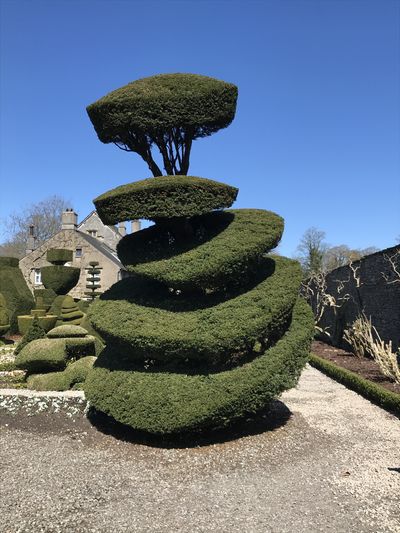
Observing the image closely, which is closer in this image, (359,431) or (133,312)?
(133,312)

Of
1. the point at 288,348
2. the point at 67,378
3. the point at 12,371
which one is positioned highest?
the point at 288,348

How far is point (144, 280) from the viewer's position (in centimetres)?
709

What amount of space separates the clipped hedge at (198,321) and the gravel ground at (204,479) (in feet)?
4.22

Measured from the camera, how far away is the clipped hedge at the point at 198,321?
5.71 metres

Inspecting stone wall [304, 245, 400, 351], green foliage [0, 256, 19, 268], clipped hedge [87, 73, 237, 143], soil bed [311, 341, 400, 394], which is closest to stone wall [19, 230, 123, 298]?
green foliage [0, 256, 19, 268]

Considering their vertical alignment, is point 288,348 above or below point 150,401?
above

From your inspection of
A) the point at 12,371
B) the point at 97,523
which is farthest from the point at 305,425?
the point at 12,371

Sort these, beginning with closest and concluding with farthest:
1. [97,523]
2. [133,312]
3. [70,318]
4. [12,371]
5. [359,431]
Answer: [97,523], [133,312], [359,431], [12,371], [70,318]

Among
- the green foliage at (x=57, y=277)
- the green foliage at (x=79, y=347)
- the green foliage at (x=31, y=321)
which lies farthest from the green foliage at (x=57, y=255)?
the green foliage at (x=79, y=347)

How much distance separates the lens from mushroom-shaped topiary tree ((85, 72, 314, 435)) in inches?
224

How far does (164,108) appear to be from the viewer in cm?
640

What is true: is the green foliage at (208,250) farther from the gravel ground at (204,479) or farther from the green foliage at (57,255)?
the green foliage at (57,255)

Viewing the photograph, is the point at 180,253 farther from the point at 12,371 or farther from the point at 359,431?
the point at 12,371

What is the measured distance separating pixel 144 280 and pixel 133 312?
3.33 feet
